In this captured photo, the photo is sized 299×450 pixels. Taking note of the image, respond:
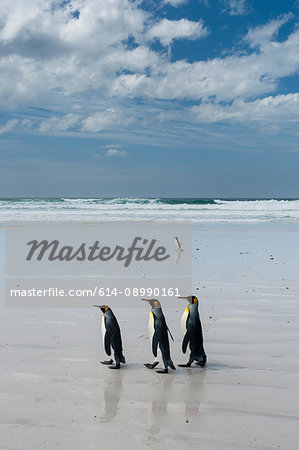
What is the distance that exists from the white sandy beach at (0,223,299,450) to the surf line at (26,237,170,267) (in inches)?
176

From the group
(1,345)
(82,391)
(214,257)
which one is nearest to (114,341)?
(82,391)

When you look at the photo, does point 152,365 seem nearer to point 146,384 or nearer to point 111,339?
point 146,384

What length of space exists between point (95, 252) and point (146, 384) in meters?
8.02

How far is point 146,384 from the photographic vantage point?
3799mm

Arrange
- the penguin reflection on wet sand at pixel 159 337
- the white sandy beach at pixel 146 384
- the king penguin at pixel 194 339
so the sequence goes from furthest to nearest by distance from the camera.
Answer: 1. the king penguin at pixel 194 339
2. the penguin reflection on wet sand at pixel 159 337
3. the white sandy beach at pixel 146 384

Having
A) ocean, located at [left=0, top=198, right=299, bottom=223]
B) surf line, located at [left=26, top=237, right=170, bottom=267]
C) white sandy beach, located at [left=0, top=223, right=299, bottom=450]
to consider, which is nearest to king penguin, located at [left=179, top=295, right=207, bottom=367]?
white sandy beach, located at [left=0, top=223, right=299, bottom=450]

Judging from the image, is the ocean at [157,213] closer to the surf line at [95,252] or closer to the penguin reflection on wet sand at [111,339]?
the surf line at [95,252]

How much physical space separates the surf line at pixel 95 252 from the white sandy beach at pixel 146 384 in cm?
446

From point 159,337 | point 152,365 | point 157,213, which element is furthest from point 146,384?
point 157,213

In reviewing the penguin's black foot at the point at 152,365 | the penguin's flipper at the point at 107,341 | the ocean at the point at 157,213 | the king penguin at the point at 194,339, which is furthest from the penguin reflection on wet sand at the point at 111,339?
the ocean at the point at 157,213

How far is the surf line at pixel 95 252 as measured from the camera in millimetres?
10891

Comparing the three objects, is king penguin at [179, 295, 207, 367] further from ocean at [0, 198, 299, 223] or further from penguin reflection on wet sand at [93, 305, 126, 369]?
ocean at [0, 198, 299, 223]

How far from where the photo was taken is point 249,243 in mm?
13703

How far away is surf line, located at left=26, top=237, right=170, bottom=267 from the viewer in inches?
429
